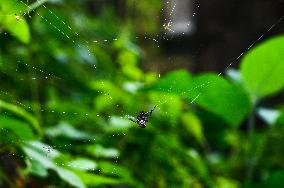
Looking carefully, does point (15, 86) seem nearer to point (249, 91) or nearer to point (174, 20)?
point (249, 91)

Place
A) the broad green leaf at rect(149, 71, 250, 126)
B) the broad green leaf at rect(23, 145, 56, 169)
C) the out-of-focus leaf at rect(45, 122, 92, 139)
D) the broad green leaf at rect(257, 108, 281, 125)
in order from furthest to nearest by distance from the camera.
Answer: the broad green leaf at rect(257, 108, 281, 125) < the out-of-focus leaf at rect(45, 122, 92, 139) < the broad green leaf at rect(149, 71, 250, 126) < the broad green leaf at rect(23, 145, 56, 169)

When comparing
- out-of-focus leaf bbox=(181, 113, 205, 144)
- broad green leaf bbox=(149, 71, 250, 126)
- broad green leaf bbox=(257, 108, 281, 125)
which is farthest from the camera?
out-of-focus leaf bbox=(181, 113, 205, 144)

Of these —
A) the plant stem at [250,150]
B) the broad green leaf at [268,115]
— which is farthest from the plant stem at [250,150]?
the broad green leaf at [268,115]

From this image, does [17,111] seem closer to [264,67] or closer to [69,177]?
[69,177]

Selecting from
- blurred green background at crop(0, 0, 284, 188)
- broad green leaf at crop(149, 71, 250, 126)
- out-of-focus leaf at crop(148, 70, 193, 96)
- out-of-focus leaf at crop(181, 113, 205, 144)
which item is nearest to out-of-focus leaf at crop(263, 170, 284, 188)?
blurred green background at crop(0, 0, 284, 188)

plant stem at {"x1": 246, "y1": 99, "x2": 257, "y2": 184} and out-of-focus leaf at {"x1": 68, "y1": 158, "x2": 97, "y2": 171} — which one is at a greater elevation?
plant stem at {"x1": 246, "y1": 99, "x2": 257, "y2": 184}

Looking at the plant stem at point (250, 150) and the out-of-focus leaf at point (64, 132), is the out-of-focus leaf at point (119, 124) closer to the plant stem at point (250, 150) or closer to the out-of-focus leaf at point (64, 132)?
A: the out-of-focus leaf at point (64, 132)

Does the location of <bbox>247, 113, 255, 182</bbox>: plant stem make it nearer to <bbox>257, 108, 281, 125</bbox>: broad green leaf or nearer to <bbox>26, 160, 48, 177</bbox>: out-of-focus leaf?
<bbox>257, 108, 281, 125</bbox>: broad green leaf

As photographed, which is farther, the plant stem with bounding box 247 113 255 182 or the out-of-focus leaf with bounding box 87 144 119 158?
the plant stem with bounding box 247 113 255 182

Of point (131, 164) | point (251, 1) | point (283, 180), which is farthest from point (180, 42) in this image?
point (283, 180)

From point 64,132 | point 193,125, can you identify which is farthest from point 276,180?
point 193,125
